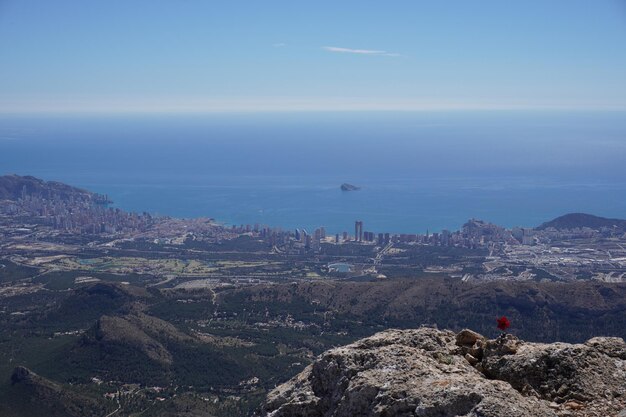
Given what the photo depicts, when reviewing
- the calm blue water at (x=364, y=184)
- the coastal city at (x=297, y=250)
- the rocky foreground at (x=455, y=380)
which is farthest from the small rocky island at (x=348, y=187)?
the rocky foreground at (x=455, y=380)

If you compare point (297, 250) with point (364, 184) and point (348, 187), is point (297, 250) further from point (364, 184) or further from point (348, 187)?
point (364, 184)

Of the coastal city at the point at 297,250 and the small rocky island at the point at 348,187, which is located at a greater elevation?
the coastal city at the point at 297,250

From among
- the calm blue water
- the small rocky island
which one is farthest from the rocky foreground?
the small rocky island

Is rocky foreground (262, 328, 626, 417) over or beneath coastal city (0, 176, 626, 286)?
over

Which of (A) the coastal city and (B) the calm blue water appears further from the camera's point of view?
(B) the calm blue water

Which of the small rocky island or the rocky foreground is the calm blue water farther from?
the rocky foreground

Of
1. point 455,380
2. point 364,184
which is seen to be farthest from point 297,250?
point 455,380

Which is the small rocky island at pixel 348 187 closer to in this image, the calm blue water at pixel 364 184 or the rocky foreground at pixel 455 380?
the calm blue water at pixel 364 184

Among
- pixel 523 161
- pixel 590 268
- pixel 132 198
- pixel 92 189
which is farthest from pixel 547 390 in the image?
pixel 523 161

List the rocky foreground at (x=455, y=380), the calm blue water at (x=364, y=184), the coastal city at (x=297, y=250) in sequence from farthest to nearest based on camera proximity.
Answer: the calm blue water at (x=364, y=184) < the coastal city at (x=297, y=250) < the rocky foreground at (x=455, y=380)
